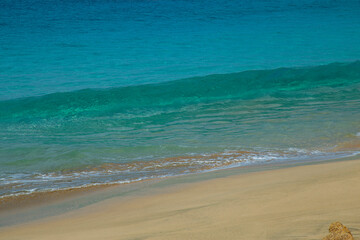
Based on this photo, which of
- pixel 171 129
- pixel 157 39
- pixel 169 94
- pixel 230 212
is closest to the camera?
pixel 230 212

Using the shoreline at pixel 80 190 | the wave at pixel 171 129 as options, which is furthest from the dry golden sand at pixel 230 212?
the wave at pixel 171 129

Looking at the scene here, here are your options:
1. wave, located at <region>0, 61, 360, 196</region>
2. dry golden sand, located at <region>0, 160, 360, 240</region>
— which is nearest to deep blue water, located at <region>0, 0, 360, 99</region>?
wave, located at <region>0, 61, 360, 196</region>

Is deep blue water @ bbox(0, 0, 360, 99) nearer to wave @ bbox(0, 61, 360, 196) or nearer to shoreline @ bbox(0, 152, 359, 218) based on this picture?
wave @ bbox(0, 61, 360, 196)

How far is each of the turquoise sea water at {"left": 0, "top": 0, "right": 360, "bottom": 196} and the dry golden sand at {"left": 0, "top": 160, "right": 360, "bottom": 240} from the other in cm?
70

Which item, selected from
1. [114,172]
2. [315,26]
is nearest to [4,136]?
[114,172]

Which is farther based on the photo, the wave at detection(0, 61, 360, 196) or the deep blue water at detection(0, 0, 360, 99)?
the deep blue water at detection(0, 0, 360, 99)

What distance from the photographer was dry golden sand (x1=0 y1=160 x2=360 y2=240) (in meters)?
2.16

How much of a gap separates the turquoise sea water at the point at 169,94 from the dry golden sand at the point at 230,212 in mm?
697

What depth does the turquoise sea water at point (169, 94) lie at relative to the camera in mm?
4055

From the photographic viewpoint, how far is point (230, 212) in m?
2.42

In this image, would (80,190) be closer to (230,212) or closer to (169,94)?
(230,212)

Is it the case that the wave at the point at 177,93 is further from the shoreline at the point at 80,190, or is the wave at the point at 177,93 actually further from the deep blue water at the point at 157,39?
the shoreline at the point at 80,190

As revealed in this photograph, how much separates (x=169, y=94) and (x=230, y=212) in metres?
6.39

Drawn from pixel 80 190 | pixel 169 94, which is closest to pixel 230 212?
pixel 80 190
